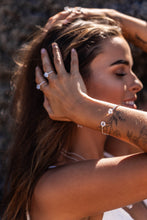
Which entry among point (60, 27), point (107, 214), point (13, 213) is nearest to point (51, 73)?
point (60, 27)

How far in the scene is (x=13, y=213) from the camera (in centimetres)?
186

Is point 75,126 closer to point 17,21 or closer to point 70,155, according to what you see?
point 70,155

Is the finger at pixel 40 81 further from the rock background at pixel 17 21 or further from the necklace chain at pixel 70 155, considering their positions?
the rock background at pixel 17 21

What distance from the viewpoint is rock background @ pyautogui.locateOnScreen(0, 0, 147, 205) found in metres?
2.26

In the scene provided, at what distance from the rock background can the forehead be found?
0.50 m

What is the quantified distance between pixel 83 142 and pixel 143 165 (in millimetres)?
539

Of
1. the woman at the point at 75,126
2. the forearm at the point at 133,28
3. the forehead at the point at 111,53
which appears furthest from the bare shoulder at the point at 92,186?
the forearm at the point at 133,28

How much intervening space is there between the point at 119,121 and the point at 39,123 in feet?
1.82

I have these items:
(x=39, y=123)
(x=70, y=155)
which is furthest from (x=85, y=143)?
(x=39, y=123)

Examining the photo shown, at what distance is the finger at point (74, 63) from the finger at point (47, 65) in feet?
0.30

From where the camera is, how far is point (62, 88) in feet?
5.32

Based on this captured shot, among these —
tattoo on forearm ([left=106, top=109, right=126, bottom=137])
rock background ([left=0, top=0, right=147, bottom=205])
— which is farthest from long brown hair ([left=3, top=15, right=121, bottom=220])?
tattoo on forearm ([left=106, top=109, right=126, bottom=137])

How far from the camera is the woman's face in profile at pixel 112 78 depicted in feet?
6.01

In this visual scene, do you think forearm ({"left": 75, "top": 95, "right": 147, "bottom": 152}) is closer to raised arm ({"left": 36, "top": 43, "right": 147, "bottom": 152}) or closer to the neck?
raised arm ({"left": 36, "top": 43, "right": 147, "bottom": 152})
